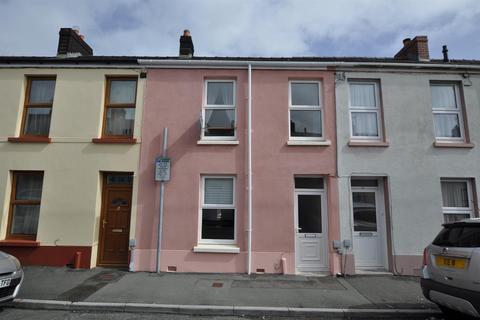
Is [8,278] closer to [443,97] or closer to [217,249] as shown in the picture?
[217,249]

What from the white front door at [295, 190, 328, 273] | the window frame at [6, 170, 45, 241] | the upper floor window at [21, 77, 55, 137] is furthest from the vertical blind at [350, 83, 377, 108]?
the window frame at [6, 170, 45, 241]

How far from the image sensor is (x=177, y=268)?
8305mm

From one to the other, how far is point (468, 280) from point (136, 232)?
7.12 meters

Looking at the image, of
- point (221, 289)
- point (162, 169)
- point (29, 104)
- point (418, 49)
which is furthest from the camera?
point (418, 49)

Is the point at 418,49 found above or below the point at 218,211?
above

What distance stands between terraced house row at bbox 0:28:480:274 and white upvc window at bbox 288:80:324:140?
4cm

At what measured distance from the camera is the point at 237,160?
28.6ft

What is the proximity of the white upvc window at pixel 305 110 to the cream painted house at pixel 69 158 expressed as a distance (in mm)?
4286

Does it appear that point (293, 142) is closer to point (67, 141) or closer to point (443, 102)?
point (443, 102)

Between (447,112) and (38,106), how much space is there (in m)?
11.6

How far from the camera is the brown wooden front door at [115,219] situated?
873 centimetres

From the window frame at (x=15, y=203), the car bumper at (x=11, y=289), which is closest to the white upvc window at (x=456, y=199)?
the car bumper at (x=11, y=289)

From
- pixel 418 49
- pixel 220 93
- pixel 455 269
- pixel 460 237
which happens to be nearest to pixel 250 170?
pixel 220 93

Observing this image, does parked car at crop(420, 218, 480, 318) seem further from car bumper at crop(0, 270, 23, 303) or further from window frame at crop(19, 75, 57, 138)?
window frame at crop(19, 75, 57, 138)
